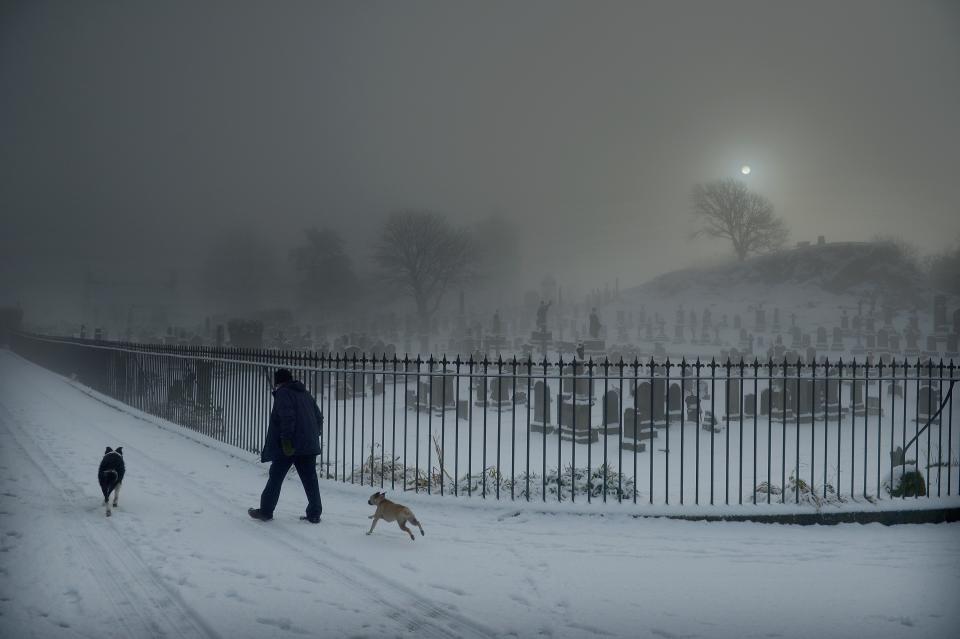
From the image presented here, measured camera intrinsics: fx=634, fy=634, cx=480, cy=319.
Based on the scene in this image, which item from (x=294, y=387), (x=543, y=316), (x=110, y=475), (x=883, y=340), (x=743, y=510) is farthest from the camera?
(x=543, y=316)

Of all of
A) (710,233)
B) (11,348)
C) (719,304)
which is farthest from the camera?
(710,233)

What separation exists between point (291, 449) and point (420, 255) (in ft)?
143

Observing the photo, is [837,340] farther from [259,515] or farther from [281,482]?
[259,515]

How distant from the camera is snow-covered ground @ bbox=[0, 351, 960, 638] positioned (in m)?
4.42

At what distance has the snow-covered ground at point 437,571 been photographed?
4422 mm

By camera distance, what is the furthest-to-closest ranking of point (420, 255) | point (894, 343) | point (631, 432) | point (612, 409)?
point (420, 255)
point (894, 343)
point (612, 409)
point (631, 432)

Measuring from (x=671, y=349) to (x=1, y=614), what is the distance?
119 ft

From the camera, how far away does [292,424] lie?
22.2 ft

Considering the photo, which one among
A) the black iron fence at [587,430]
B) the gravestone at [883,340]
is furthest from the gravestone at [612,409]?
the gravestone at [883,340]

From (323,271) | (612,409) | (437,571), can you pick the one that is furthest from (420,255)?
(437,571)

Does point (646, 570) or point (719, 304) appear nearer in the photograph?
point (646, 570)

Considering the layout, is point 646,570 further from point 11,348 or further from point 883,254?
point 883,254

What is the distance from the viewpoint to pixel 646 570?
5676 millimetres

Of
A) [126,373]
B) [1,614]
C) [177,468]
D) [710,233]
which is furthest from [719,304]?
[1,614]
